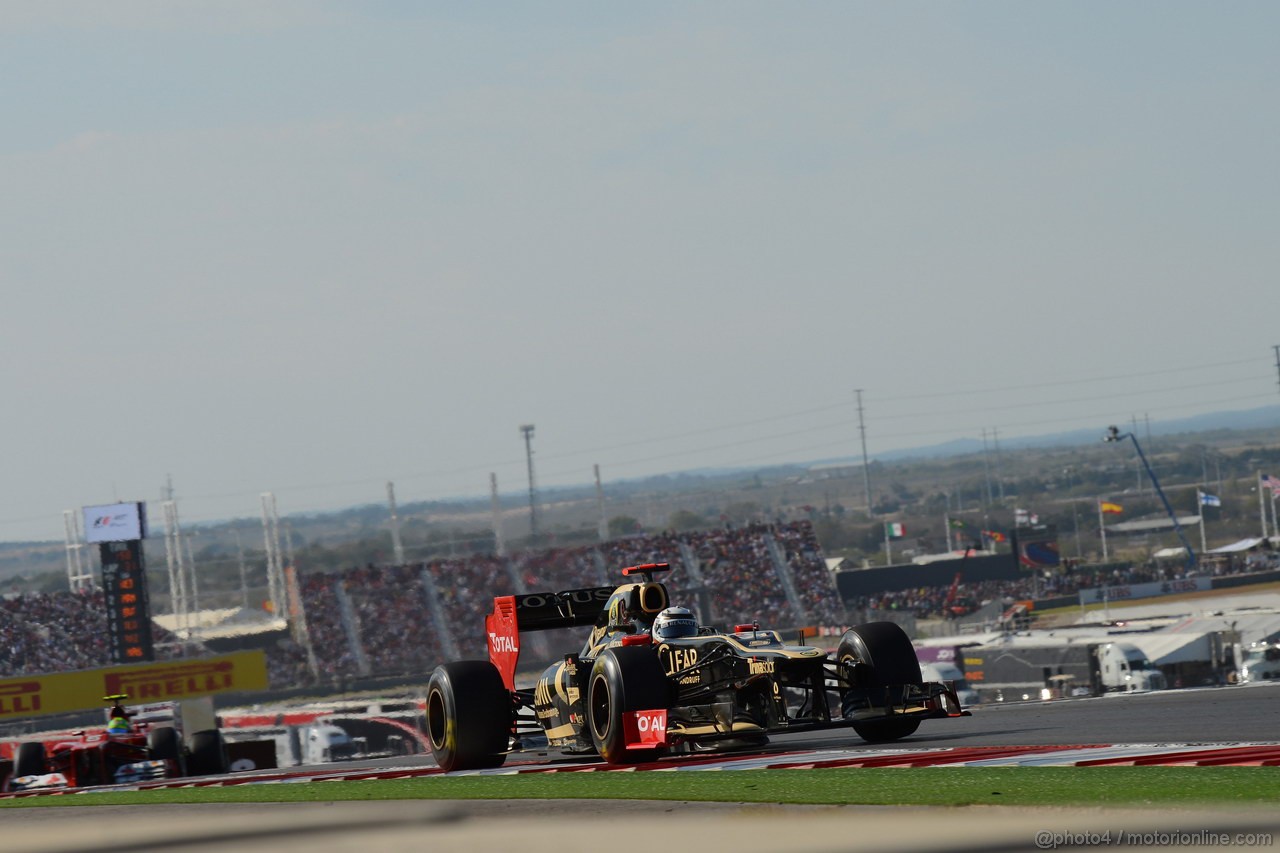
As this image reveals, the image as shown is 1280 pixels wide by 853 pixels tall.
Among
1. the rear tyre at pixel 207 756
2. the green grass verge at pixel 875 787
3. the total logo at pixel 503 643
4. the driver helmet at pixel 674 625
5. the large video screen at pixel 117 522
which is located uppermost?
the large video screen at pixel 117 522

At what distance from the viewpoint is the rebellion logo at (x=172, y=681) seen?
52438mm

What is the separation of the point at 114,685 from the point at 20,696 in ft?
9.54

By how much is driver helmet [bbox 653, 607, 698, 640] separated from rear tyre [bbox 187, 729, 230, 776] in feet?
36.4

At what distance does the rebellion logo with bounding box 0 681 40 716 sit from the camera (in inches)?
2034

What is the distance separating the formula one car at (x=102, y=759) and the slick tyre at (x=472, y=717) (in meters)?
7.66

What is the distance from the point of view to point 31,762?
23.6 metres

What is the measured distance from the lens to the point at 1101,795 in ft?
32.0

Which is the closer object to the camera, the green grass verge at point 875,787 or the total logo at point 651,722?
the green grass verge at point 875,787

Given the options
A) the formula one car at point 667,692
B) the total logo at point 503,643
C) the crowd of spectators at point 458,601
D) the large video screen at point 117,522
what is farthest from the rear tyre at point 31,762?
the crowd of spectators at point 458,601

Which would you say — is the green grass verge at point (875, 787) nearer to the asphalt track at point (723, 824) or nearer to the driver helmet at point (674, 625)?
the asphalt track at point (723, 824)

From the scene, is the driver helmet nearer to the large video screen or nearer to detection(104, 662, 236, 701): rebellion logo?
detection(104, 662, 236, 701): rebellion logo

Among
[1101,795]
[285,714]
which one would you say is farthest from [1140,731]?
[285,714]

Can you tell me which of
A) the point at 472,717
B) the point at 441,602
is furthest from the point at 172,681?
the point at 472,717

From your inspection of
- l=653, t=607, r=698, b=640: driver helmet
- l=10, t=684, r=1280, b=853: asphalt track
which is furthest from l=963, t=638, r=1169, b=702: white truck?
l=10, t=684, r=1280, b=853: asphalt track
